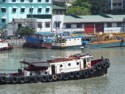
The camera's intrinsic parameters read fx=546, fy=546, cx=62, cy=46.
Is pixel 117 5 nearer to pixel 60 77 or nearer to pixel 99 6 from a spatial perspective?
pixel 99 6

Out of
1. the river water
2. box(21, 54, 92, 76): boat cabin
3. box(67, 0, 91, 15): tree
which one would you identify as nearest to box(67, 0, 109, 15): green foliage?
box(67, 0, 91, 15): tree

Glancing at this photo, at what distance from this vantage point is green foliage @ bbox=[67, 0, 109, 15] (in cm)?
6544

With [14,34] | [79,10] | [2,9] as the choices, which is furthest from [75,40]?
[79,10]

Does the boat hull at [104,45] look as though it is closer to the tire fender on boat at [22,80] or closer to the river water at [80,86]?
the river water at [80,86]

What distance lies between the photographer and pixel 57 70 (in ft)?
93.7

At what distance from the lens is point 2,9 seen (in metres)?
56.4

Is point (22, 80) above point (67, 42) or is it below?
above

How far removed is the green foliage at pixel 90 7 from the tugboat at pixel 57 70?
35.8m

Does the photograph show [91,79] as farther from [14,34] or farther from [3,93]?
[14,34]

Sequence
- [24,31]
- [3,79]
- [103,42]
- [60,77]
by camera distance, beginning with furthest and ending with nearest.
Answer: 1. [24,31]
2. [103,42]
3. [60,77]
4. [3,79]

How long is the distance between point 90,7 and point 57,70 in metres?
39.2

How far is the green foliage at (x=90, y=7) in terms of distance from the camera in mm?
65444

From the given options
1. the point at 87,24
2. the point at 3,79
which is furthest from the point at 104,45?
the point at 3,79

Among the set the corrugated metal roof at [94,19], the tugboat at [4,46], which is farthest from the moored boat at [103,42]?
the corrugated metal roof at [94,19]
